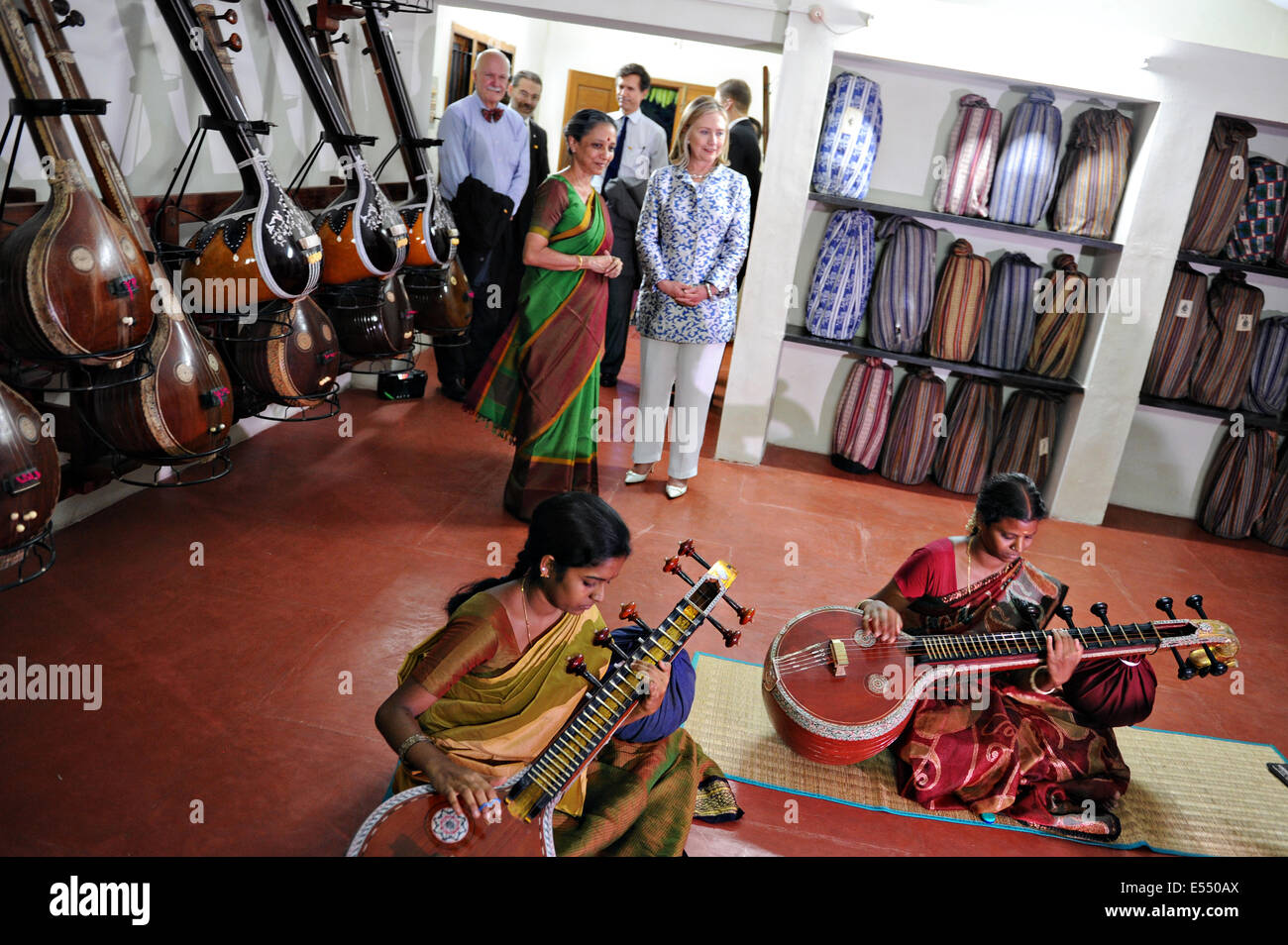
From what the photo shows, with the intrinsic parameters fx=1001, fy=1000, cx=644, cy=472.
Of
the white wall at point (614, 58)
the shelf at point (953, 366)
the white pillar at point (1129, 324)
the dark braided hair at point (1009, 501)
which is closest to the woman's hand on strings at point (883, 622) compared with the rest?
the dark braided hair at point (1009, 501)

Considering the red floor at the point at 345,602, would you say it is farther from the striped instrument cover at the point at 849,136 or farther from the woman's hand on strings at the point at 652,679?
the striped instrument cover at the point at 849,136

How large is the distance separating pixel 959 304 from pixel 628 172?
219cm

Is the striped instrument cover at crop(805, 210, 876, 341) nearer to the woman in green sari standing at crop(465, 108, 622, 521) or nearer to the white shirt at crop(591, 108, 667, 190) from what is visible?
the white shirt at crop(591, 108, 667, 190)

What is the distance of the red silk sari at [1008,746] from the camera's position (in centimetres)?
266

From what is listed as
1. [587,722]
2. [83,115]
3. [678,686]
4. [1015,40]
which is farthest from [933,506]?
[83,115]

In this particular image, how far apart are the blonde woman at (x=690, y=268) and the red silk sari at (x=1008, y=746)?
212 cm

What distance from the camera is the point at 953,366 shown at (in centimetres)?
520

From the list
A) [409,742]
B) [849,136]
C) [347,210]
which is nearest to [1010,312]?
[849,136]

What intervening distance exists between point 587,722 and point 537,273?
8.11ft

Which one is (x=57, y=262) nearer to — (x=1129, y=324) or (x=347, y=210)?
(x=347, y=210)

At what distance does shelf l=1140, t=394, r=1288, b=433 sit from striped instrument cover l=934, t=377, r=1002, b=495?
0.74 meters

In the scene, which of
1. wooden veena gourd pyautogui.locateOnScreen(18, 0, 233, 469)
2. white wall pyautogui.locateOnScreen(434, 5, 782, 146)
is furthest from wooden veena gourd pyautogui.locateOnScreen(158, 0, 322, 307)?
white wall pyautogui.locateOnScreen(434, 5, 782, 146)

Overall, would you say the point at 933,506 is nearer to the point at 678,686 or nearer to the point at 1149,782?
the point at 1149,782
